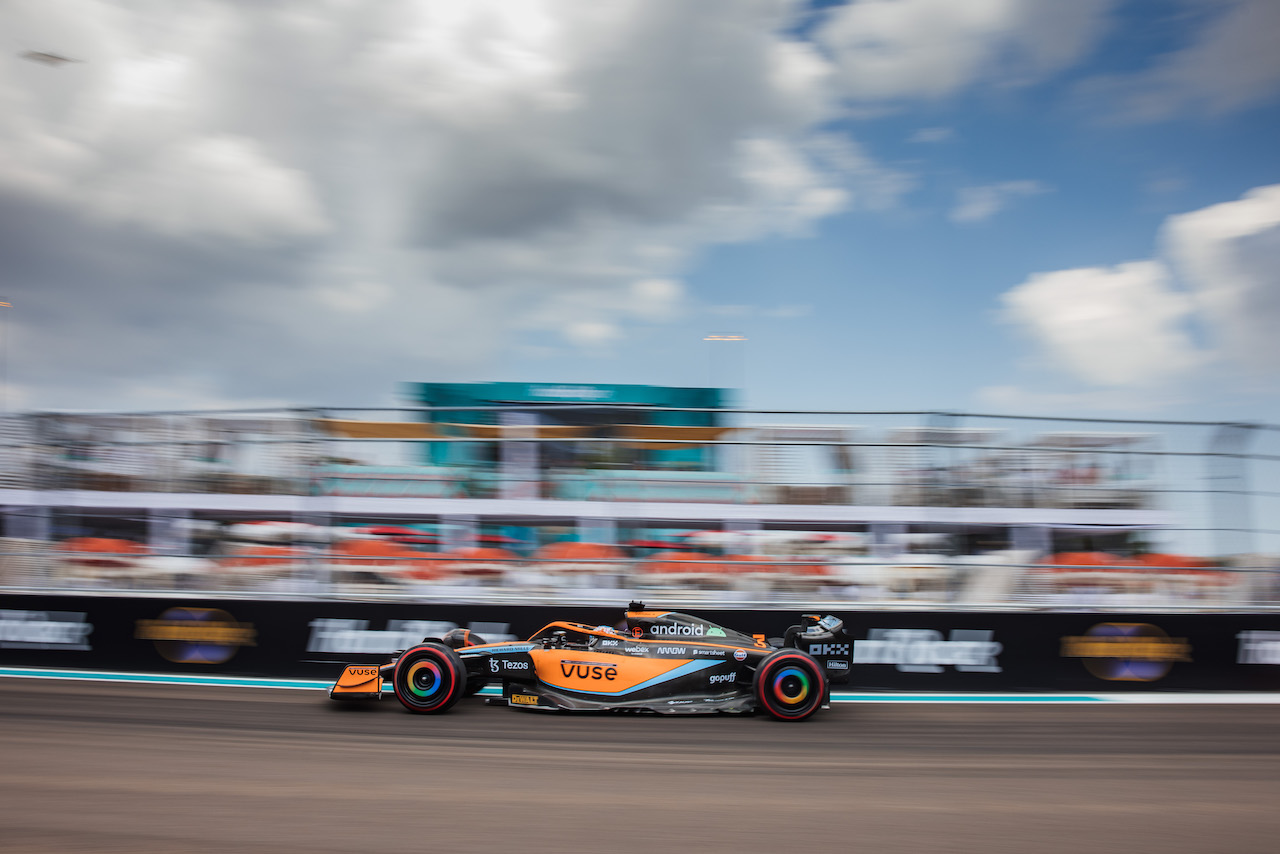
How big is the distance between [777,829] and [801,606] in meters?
4.11

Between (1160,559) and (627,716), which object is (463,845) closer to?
(627,716)

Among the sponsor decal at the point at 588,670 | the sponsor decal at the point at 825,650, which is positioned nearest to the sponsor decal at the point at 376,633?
the sponsor decal at the point at 588,670

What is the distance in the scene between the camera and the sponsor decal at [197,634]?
8211 mm

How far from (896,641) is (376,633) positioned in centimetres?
506

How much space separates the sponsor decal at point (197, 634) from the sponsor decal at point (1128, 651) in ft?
26.6

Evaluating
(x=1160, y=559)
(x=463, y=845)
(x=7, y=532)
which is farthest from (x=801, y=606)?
(x=7, y=532)

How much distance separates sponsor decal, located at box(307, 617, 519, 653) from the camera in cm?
812

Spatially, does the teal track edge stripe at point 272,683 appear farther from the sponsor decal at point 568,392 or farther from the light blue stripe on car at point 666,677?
the sponsor decal at point 568,392

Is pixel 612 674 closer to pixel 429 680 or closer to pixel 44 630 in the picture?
pixel 429 680

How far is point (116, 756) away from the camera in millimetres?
5164

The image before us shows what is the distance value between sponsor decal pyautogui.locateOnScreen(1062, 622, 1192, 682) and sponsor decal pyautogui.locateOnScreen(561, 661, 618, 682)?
451 cm

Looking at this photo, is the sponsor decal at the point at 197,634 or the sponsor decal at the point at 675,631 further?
the sponsor decal at the point at 197,634

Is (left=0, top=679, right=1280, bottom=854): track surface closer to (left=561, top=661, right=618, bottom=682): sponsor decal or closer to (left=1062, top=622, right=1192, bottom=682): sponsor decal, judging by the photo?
(left=561, top=661, right=618, bottom=682): sponsor decal

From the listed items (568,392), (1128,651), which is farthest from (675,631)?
(568,392)
